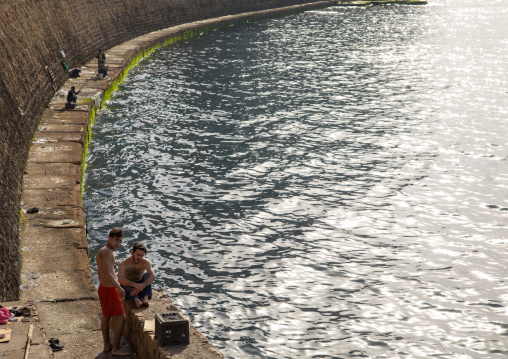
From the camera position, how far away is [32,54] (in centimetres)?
2498

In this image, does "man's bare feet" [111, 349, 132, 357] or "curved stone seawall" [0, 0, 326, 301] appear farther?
"curved stone seawall" [0, 0, 326, 301]

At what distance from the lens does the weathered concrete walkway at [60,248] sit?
1022 cm

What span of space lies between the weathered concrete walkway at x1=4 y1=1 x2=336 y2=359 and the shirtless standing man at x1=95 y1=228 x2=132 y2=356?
0.27m

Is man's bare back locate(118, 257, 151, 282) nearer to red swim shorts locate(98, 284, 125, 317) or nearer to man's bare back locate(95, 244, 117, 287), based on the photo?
red swim shorts locate(98, 284, 125, 317)

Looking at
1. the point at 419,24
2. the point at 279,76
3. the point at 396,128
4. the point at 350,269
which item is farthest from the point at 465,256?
the point at 419,24

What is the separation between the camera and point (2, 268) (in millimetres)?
11828

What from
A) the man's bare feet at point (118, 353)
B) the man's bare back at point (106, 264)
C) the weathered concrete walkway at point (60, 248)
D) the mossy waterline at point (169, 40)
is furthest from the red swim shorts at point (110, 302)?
the mossy waterline at point (169, 40)

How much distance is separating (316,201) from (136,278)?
32.8 ft

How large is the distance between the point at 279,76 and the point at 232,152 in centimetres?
1558

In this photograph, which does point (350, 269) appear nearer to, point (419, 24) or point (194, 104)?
point (194, 104)

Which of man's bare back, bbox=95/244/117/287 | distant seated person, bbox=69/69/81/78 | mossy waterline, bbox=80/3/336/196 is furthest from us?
distant seated person, bbox=69/69/81/78

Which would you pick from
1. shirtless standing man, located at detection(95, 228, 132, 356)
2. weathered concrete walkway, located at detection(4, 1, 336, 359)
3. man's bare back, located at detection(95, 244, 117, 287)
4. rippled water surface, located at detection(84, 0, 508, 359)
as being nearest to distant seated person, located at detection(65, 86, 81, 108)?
weathered concrete walkway, located at detection(4, 1, 336, 359)

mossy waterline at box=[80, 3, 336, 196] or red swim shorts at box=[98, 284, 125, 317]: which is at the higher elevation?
mossy waterline at box=[80, 3, 336, 196]

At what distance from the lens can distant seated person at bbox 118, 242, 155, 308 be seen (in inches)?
404
